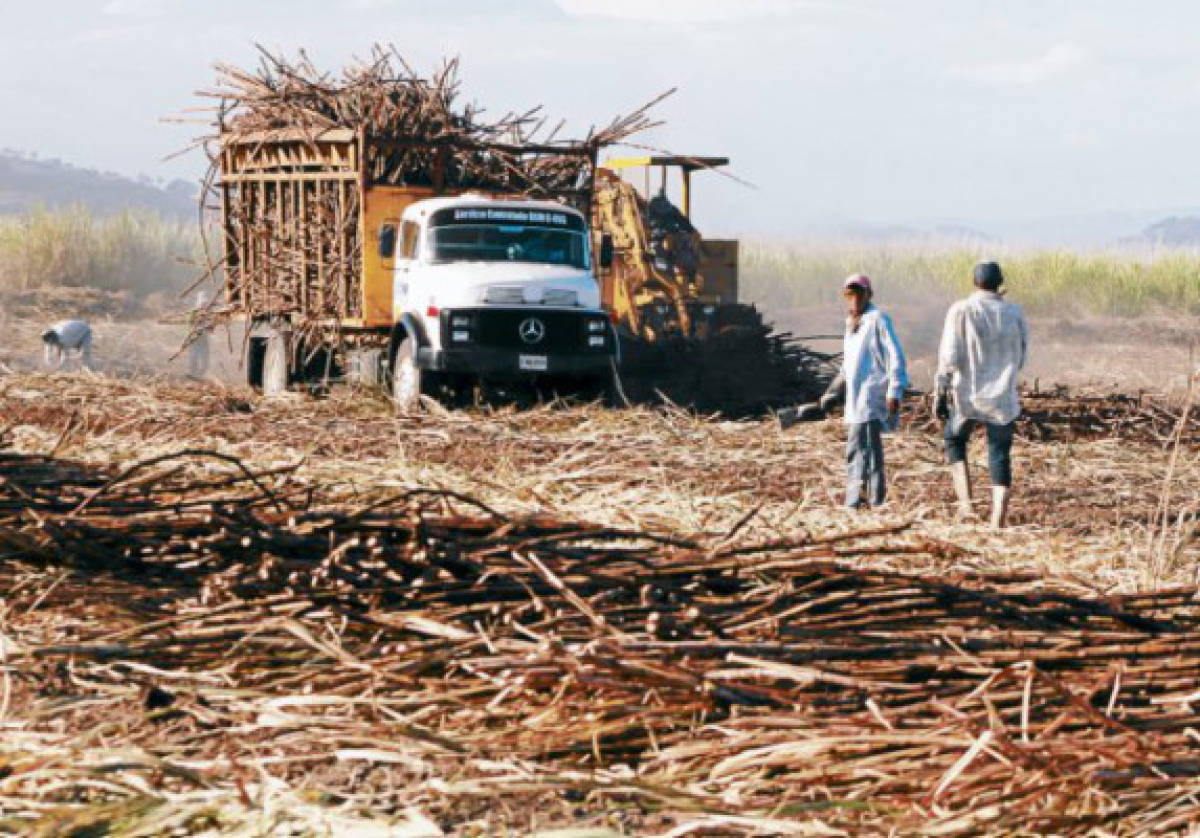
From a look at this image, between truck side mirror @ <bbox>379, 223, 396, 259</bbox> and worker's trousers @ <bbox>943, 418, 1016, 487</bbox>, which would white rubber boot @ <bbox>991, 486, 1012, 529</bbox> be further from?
truck side mirror @ <bbox>379, 223, 396, 259</bbox>

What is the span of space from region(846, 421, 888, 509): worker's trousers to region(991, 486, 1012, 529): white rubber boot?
0.86 m

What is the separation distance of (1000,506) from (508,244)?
9.53 meters

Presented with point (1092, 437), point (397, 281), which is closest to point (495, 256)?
point (397, 281)

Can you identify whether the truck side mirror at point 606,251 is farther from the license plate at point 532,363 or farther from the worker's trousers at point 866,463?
the worker's trousers at point 866,463

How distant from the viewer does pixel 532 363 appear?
19.7m

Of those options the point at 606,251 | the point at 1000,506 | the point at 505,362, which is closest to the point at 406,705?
the point at 1000,506

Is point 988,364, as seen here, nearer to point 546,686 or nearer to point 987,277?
point 987,277

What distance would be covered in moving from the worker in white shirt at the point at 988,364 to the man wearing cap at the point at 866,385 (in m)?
0.46

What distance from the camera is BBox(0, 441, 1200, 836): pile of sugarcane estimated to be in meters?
4.95

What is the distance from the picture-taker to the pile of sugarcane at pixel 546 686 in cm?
495

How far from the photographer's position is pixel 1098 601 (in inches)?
254

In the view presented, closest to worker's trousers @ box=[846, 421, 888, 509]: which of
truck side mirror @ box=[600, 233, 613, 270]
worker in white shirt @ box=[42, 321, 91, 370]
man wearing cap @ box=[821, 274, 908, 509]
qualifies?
man wearing cap @ box=[821, 274, 908, 509]

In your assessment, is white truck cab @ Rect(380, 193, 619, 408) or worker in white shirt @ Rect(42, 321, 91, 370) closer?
white truck cab @ Rect(380, 193, 619, 408)

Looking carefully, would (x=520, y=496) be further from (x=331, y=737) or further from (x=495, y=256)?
(x=495, y=256)
